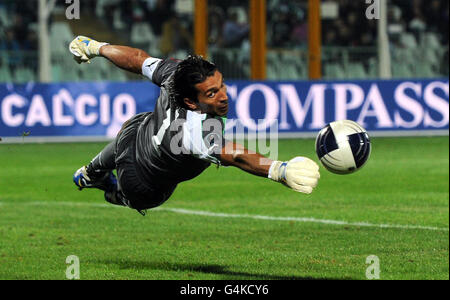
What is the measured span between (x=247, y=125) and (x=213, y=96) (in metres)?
14.5

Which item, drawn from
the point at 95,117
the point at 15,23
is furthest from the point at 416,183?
the point at 15,23

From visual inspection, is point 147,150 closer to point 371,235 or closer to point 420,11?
point 371,235

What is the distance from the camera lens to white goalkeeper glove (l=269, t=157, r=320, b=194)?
7.44 m

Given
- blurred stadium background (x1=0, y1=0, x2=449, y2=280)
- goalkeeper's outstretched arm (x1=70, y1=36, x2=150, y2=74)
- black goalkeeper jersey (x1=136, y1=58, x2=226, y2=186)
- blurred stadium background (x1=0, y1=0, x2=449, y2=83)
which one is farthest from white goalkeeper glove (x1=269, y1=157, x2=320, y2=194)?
blurred stadium background (x1=0, y1=0, x2=449, y2=83)

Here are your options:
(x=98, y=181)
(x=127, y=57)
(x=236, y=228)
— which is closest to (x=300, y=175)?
(x=127, y=57)

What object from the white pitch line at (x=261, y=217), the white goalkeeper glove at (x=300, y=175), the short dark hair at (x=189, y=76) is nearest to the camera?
the white goalkeeper glove at (x=300, y=175)

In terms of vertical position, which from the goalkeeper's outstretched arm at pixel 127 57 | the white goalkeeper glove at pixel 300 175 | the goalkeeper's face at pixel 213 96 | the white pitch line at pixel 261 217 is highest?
the goalkeeper's outstretched arm at pixel 127 57

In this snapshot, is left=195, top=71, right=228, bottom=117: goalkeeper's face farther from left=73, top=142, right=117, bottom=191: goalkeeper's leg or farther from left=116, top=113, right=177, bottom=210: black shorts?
left=73, top=142, right=117, bottom=191: goalkeeper's leg

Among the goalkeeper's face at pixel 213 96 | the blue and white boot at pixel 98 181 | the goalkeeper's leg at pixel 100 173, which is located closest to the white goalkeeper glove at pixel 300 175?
the goalkeeper's face at pixel 213 96

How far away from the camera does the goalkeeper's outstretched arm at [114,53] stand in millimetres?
9531

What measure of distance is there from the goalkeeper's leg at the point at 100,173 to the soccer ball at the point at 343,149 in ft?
8.67

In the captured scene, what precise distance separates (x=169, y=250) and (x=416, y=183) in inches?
288

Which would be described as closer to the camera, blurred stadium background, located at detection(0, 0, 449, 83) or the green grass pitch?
the green grass pitch

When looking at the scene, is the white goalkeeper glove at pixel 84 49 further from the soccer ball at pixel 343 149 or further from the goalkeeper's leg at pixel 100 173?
the soccer ball at pixel 343 149
